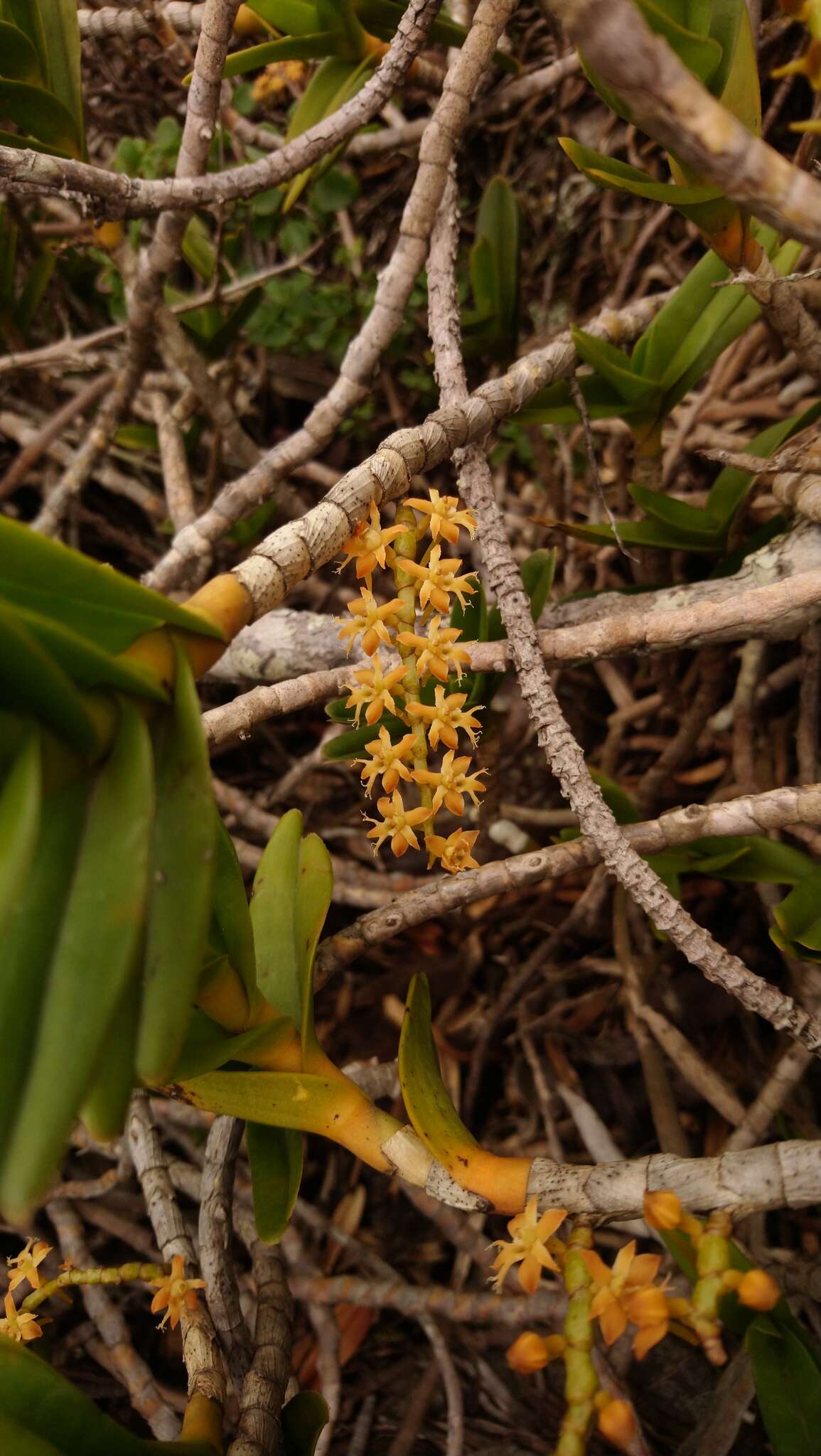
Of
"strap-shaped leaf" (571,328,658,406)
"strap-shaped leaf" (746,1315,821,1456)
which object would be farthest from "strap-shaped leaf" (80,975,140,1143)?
"strap-shaped leaf" (571,328,658,406)

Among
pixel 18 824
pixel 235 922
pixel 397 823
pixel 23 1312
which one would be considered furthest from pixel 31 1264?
pixel 18 824

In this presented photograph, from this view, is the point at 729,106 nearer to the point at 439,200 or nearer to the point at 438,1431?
the point at 439,200

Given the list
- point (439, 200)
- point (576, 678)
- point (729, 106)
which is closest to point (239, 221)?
point (439, 200)

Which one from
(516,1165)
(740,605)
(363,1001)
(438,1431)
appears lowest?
(438,1431)

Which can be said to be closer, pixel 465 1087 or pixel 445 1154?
pixel 445 1154

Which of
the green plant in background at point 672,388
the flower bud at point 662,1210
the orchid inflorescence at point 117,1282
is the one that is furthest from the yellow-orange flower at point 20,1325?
the green plant in background at point 672,388

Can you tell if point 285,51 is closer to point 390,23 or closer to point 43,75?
point 390,23

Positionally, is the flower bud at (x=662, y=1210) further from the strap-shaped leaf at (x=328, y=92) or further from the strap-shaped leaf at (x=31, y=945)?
the strap-shaped leaf at (x=328, y=92)
